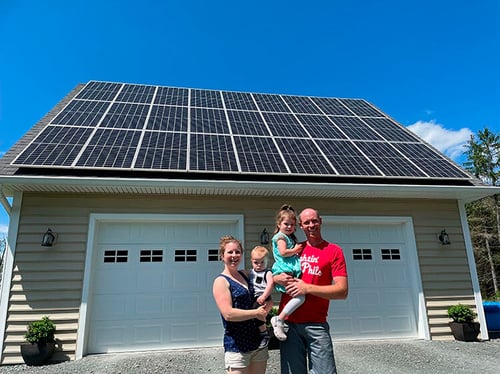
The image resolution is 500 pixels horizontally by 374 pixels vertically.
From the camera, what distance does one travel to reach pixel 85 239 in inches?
199

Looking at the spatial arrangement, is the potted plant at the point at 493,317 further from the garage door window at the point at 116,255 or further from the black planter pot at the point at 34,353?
the black planter pot at the point at 34,353

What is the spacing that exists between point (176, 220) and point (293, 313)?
385 cm

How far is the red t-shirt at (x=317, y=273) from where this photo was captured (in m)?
1.92

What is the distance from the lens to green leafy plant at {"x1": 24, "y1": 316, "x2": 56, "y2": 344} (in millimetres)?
4340

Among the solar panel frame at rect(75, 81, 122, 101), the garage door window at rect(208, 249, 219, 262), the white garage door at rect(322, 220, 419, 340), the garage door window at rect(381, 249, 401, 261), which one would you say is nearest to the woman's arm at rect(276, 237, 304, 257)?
the garage door window at rect(208, 249, 219, 262)

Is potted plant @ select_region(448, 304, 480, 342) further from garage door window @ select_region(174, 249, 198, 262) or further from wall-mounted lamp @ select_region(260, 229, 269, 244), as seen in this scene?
garage door window @ select_region(174, 249, 198, 262)

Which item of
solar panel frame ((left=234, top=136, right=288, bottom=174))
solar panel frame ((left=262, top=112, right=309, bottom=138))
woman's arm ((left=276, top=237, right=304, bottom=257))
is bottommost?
woman's arm ((left=276, top=237, right=304, bottom=257))

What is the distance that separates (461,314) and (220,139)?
18.5 feet

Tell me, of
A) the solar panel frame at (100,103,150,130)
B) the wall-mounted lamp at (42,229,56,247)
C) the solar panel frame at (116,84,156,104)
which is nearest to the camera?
the wall-mounted lamp at (42,229,56,247)

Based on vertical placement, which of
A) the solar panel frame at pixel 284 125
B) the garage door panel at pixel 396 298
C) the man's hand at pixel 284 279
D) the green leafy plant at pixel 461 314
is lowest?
the green leafy plant at pixel 461 314

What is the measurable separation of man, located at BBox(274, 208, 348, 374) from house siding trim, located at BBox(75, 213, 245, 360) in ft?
11.2

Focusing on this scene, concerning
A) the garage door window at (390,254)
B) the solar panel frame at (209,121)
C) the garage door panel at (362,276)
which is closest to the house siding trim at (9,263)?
the solar panel frame at (209,121)

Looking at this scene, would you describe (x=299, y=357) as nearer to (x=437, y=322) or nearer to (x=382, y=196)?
(x=382, y=196)

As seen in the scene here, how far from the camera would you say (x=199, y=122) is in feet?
22.3
